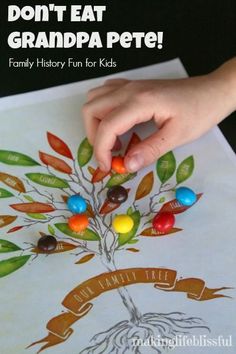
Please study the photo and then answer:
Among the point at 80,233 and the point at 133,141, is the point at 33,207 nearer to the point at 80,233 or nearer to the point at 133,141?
the point at 80,233

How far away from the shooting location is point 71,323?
57cm

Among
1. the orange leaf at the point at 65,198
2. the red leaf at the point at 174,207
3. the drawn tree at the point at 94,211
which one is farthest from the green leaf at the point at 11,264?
the red leaf at the point at 174,207

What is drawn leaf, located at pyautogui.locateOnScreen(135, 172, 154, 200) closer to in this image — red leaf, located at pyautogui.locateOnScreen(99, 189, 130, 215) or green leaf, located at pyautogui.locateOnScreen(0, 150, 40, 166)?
red leaf, located at pyautogui.locateOnScreen(99, 189, 130, 215)

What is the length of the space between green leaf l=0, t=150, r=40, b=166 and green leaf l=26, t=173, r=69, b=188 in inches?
0.8

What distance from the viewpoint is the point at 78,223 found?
2.12 feet

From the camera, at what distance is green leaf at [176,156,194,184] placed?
0.71 meters

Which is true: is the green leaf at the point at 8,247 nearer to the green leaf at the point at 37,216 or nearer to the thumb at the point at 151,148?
the green leaf at the point at 37,216

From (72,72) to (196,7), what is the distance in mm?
275

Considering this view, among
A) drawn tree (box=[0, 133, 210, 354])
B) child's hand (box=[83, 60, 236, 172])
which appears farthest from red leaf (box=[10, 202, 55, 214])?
child's hand (box=[83, 60, 236, 172])

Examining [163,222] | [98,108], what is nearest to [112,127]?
[98,108]

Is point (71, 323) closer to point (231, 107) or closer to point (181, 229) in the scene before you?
point (181, 229)

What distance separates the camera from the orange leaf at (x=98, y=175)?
711 millimetres

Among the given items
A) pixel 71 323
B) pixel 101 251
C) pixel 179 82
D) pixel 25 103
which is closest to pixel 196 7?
pixel 179 82

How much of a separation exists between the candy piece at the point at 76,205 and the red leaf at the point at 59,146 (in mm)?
90
